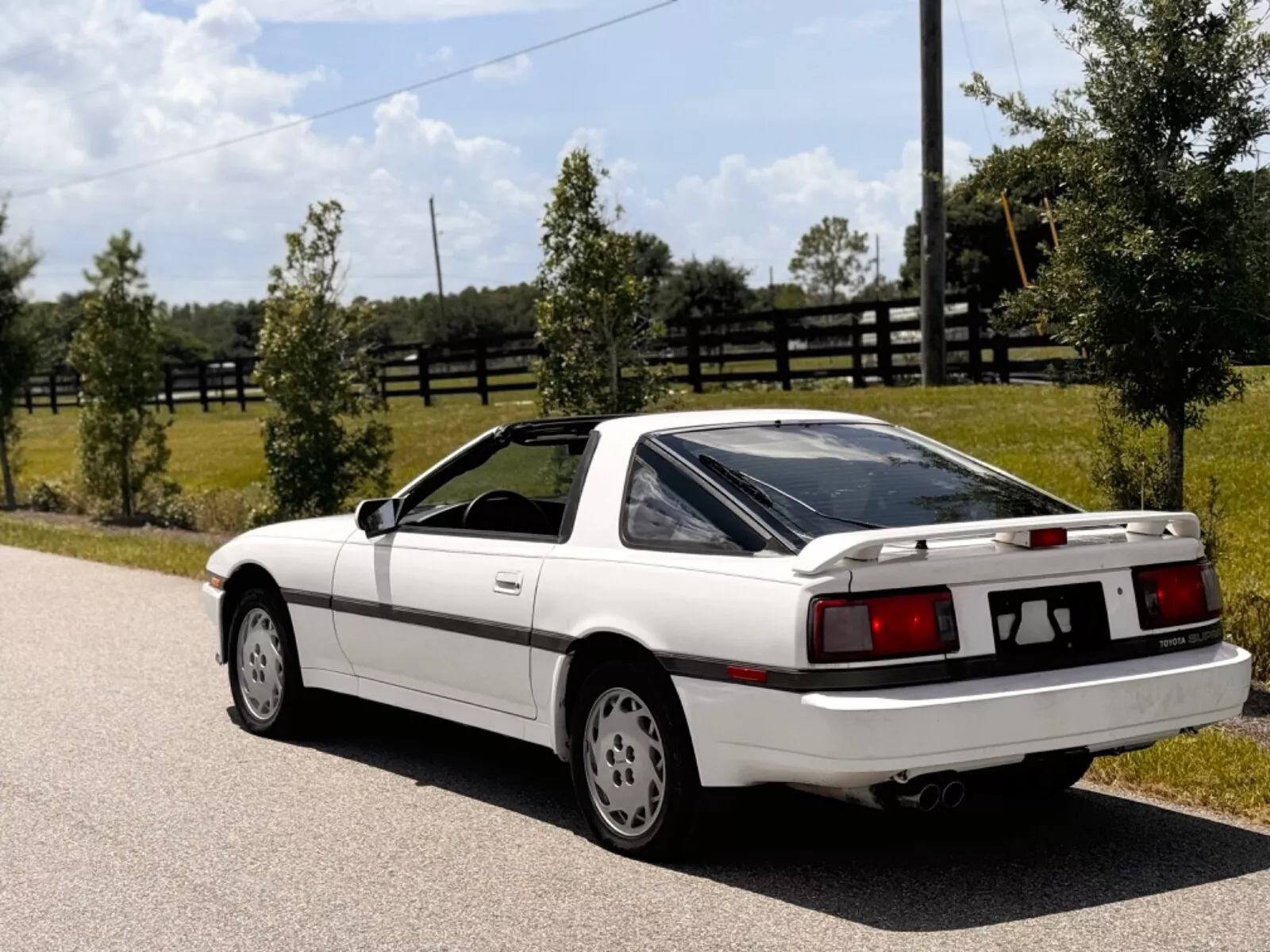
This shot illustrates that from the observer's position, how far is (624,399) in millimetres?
13977

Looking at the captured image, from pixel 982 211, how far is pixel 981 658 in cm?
5830

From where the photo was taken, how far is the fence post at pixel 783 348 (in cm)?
2634

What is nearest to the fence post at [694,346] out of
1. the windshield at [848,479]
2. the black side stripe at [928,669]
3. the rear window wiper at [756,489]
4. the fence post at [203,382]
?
the windshield at [848,479]

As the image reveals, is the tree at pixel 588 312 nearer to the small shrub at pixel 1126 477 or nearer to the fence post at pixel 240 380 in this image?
the small shrub at pixel 1126 477

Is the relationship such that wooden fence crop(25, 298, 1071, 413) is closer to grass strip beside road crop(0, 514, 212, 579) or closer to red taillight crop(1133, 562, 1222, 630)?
grass strip beside road crop(0, 514, 212, 579)

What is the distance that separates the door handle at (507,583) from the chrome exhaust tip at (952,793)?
71.8 inches

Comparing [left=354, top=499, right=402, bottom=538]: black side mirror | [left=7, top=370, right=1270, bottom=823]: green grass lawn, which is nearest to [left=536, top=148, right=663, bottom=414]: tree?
[left=7, top=370, right=1270, bottom=823]: green grass lawn

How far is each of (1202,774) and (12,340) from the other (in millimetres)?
23136

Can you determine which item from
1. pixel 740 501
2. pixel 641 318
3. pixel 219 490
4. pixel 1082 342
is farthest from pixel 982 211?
pixel 740 501

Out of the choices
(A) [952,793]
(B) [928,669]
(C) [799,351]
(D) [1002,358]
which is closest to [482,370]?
(C) [799,351]

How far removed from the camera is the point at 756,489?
5691 millimetres

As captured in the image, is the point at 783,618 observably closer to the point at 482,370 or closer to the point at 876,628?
the point at 876,628

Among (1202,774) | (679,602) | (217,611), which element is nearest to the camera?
(679,602)

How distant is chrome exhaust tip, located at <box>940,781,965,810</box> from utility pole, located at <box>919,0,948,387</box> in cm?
1628
